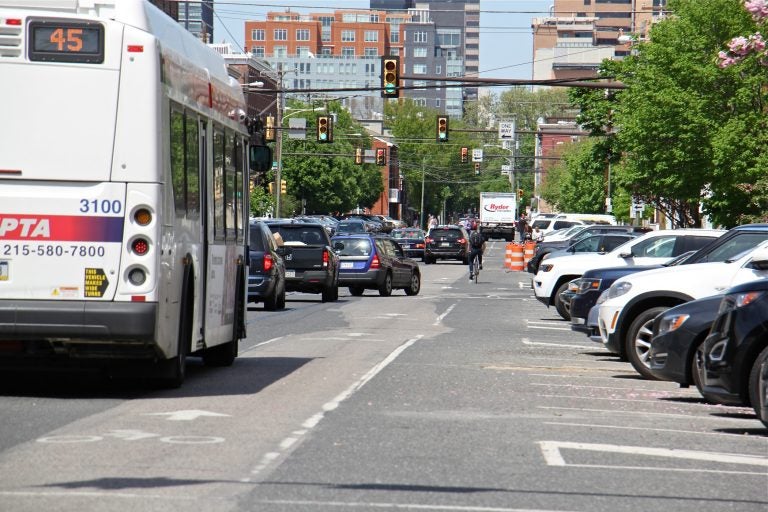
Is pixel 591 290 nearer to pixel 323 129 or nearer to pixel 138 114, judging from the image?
pixel 138 114

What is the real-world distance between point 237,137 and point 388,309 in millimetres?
15306

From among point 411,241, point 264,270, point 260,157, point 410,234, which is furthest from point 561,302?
point 410,234

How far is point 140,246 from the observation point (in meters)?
12.5

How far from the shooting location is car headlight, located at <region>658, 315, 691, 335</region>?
13742 mm

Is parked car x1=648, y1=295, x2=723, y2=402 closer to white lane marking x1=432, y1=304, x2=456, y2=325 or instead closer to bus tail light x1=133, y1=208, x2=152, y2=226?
bus tail light x1=133, y1=208, x2=152, y2=226

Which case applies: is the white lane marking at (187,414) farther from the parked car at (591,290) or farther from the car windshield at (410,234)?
the car windshield at (410,234)

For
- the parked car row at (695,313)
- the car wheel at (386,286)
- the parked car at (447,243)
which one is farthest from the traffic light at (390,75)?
the parked car at (447,243)

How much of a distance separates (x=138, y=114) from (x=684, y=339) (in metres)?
5.24

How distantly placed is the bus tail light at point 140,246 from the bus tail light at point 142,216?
0.14 m

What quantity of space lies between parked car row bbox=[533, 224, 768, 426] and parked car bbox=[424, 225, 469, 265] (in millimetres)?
43857

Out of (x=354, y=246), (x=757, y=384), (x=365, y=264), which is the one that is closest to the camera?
(x=757, y=384)

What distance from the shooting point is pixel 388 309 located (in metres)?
31.8

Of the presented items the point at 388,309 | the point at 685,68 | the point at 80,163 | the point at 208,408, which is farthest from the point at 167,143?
the point at 685,68

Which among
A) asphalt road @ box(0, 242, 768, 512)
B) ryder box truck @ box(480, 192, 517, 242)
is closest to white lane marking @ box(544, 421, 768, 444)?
asphalt road @ box(0, 242, 768, 512)
